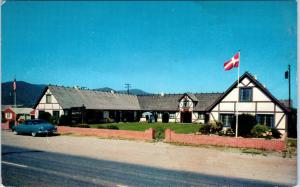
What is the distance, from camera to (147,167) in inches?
429

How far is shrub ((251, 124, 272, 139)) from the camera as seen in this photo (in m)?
18.9

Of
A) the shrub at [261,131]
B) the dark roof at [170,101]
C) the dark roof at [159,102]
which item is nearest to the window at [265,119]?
the shrub at [261,131]

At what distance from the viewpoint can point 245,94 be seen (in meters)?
21.9

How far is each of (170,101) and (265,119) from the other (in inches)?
685

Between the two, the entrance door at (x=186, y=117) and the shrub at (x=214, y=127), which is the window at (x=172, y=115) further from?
the shrub at (x=214, y=127)

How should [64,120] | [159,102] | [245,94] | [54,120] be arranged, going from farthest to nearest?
[159,102] → [64,120] → [54,120] → [245,94]

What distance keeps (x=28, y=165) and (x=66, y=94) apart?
800 inches

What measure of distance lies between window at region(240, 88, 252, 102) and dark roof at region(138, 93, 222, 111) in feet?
35.2

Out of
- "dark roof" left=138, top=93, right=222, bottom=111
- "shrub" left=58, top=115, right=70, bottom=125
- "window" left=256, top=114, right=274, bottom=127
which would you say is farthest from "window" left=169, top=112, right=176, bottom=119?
"window" left=256, top=114, right=274, bottom=127

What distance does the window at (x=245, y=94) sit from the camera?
21761mm

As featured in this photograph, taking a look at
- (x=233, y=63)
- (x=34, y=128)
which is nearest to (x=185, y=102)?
(x=34, y=128)

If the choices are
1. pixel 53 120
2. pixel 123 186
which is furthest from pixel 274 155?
pixel 53 120

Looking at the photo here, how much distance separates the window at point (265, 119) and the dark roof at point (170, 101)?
11452 millimetres

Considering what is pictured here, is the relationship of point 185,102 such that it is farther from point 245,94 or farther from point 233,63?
point 233,63
